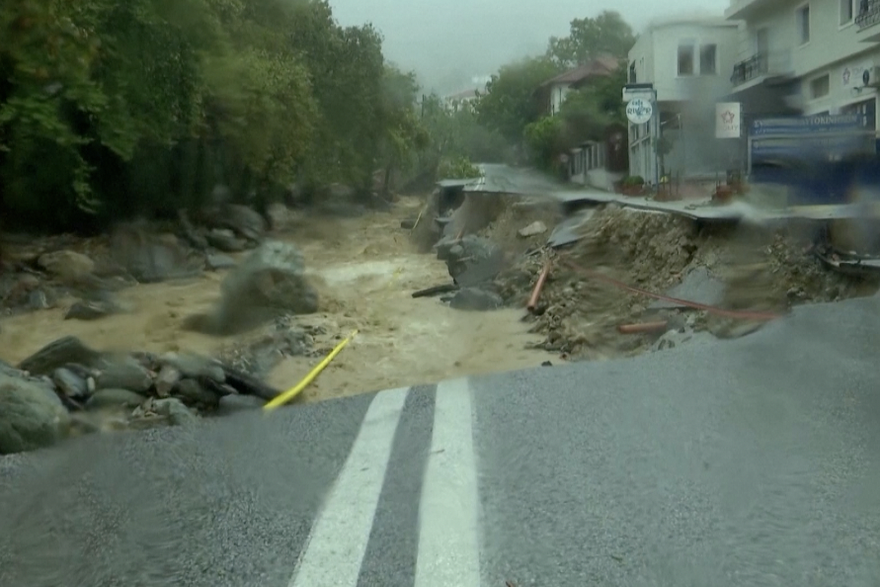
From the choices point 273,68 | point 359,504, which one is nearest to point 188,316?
point 273,68

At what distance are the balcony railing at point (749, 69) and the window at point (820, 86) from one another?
3.46 feet

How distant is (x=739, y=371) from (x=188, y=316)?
4.03 metres

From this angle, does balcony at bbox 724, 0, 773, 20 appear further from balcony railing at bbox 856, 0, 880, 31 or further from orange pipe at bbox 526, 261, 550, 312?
orange pipe at bbox 526, 261, 550, 312

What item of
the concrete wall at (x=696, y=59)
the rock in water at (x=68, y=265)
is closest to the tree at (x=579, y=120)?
the concrete wall at (x=696, y=59)

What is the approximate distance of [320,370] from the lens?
7863 mm

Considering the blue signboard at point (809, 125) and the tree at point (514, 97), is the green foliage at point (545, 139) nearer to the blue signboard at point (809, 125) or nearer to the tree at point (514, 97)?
the tree at point (514, 97)

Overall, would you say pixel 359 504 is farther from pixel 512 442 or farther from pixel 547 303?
pixel 547 303

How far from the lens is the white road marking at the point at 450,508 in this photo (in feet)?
12.9

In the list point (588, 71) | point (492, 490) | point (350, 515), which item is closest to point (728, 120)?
point (588, 71)

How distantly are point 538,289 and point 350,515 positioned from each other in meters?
5.09

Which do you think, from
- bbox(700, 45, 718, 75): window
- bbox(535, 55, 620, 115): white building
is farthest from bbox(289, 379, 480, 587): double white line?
bbox(700, 45, 718, 75): window

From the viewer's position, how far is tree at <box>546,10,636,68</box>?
23.6 feet

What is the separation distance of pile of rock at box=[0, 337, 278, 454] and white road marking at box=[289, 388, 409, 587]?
1.44m

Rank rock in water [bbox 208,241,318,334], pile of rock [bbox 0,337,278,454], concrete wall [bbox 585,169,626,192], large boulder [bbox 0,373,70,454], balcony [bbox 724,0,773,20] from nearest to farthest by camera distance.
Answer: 1. large boulder [bbox 0,373,70,454]
2. pile of rock [bbox 0,337,278,454]
3. balcony [bbox 724,0,773,20]
4. rock in water [bbox 208,241,318,334]
5. concrete wall [bbox 585,169,626,192]
